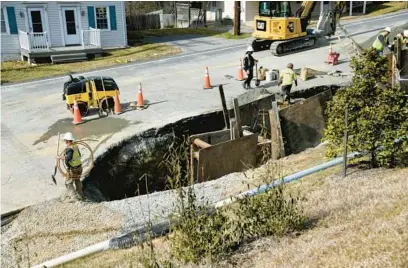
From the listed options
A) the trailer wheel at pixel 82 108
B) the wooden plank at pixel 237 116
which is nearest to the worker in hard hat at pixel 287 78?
the wooden plank at pixel 237 116

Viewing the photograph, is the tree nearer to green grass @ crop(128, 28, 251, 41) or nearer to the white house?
the white house

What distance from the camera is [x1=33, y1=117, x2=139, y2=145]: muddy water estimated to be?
1392 cm

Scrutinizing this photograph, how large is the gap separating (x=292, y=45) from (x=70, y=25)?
11.9m

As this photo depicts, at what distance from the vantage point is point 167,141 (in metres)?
14.2

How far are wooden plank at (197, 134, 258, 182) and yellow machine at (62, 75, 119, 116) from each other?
513 cm

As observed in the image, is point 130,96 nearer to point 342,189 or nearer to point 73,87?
point 73,87

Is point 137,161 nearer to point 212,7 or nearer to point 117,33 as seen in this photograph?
point 117,33

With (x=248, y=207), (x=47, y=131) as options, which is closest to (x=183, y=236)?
(x=248, y=207)

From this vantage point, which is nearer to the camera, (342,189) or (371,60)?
(342,189)

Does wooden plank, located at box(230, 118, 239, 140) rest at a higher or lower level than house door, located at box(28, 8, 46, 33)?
lower

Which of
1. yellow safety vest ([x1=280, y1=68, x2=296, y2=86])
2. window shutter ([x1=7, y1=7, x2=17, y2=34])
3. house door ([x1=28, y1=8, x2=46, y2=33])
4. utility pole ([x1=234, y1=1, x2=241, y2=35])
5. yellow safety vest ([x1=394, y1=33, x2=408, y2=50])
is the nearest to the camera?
yellow safety vest ([x1=280, y1=68, x2=296, y2=86])

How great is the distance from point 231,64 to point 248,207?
1630 centimetres

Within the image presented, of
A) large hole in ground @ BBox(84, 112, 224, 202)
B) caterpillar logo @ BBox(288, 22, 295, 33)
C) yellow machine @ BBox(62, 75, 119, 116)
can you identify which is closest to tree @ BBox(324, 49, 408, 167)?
large hole in ground @ BBox(84, 112, 224, 202)

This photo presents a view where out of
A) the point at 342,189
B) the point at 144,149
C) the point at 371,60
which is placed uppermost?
the point at 371,60
